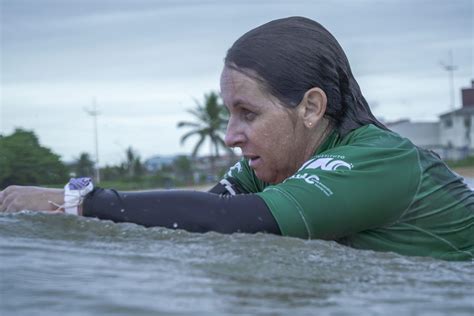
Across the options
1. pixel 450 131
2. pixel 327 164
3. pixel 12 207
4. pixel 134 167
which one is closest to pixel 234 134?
pixel 327 164

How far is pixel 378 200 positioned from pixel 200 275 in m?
0.70

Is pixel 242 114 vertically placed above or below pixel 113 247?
above

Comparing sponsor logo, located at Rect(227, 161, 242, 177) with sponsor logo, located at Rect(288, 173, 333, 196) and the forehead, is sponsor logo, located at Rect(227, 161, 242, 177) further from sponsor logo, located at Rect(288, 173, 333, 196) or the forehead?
sponsor logo, located at Rect(288, 173, 333, 196)

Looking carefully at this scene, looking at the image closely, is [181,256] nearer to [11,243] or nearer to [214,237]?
[214,237]

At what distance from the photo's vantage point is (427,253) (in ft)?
7.46

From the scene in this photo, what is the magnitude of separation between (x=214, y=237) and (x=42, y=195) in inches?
21.5

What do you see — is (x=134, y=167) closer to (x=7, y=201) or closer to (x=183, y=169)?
(x=183, y=169)

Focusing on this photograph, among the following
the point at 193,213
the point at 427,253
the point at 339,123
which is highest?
the point at 339,123

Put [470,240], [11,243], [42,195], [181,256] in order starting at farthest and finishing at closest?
[470,240]
[42,195]
[11,243]
[181,256]

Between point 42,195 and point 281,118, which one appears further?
point 281,118

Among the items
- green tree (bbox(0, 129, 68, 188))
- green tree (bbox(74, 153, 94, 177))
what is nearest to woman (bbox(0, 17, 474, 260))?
green tree (bbox(0, 129, 68, 188))

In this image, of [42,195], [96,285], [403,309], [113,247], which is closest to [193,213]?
[113,247]

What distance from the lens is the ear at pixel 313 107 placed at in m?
2.46

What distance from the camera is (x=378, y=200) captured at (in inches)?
83.5
